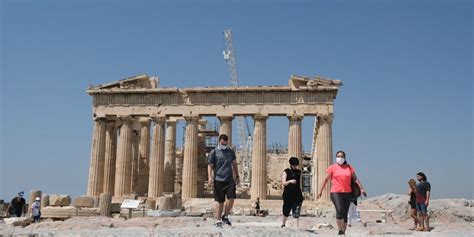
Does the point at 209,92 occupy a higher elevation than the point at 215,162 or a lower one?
higher

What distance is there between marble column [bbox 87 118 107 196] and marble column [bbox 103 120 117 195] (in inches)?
13.5

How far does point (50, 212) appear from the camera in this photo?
26406 mm

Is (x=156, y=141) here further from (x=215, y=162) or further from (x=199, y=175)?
(x=215, y=162)

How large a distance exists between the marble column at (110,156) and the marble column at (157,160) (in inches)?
127

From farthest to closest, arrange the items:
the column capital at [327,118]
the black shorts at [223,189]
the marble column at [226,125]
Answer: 1. the marble column at [226,125]
2. the column capital at [327,118]
3. the black shorts at [223,189]

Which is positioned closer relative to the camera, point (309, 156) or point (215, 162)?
point (215, 162)

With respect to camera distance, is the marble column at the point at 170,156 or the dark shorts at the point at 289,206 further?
the marble column at the point at 170,156

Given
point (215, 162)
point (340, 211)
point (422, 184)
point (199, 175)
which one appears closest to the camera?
point (340, 211)

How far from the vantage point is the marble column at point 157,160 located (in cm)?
4012

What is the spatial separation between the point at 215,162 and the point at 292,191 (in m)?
2.08

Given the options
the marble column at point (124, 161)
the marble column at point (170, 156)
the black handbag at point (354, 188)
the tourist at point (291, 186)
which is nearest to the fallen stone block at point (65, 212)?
the marble column at point (124, 161)

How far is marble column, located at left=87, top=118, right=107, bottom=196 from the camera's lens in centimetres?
4088

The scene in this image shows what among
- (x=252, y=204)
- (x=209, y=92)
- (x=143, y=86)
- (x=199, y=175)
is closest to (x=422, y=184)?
(x=252, y=204)

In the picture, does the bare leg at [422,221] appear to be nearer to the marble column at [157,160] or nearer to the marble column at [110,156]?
the marble column at [157,160]
